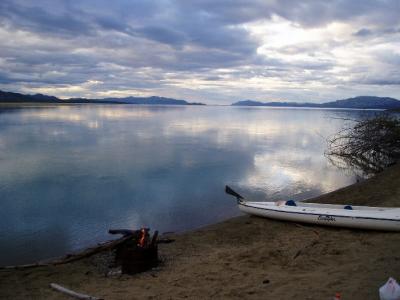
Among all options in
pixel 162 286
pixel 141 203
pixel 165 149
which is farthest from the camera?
pixel 165 149

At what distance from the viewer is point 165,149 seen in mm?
33250

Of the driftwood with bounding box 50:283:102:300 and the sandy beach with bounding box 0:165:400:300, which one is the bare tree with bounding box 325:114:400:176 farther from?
the driftwood with bounding box 50:283:102:300

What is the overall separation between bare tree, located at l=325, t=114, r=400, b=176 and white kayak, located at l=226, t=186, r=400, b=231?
13.3 metres

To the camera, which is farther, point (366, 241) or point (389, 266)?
point (366, 241)

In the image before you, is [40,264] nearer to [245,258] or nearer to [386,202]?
[245,258]

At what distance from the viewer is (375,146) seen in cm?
2712

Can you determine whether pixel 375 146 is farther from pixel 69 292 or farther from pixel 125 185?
pixel 69 292

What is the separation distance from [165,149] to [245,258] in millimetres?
24257

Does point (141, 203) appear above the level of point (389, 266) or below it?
below

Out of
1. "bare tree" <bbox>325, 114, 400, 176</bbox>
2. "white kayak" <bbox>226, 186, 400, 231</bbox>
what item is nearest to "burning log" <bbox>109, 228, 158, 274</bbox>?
"white kayak" <bbox>226, 186, 400, 231</bbox>

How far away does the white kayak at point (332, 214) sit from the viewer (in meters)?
10.7

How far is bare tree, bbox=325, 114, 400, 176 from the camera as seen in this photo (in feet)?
84.2

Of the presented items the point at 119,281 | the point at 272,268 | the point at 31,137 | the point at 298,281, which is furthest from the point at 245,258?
the point at 31,137

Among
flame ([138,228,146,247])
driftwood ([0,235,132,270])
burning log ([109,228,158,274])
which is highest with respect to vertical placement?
flame ([138,228,146,247])
